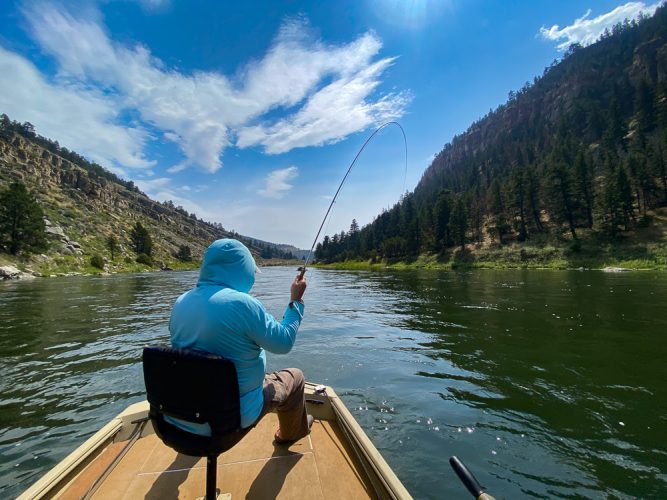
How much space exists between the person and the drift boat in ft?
3.35

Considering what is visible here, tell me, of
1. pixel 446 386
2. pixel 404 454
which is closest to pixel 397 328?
pixel 446 386

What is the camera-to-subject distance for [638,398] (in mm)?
7891

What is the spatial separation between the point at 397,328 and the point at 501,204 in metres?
101

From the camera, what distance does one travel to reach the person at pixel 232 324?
3.06 meters

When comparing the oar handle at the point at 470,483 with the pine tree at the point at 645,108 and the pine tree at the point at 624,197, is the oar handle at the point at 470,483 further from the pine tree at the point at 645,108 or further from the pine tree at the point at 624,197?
the pine tree at the point at 645,108

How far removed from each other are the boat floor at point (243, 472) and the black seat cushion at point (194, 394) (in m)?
1.08

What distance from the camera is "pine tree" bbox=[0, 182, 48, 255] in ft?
219

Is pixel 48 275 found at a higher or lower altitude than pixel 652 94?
lower

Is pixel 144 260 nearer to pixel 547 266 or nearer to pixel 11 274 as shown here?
pixel 11 274

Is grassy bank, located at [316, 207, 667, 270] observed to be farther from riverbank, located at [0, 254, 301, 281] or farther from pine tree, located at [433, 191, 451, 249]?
riverbank, located at [0, 254, 301, 281]

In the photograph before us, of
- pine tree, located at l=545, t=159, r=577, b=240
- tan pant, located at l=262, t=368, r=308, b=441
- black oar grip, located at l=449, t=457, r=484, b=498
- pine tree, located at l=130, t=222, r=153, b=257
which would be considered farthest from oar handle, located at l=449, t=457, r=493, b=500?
pine tree, located at l=130, t=222, r=153, b=257

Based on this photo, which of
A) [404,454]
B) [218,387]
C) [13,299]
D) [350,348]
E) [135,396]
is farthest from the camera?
[13,299]

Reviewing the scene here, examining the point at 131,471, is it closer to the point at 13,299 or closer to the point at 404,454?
the point at 404,454

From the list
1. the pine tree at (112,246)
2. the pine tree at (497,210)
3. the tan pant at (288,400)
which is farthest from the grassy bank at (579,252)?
the pine tree at (112,246)
